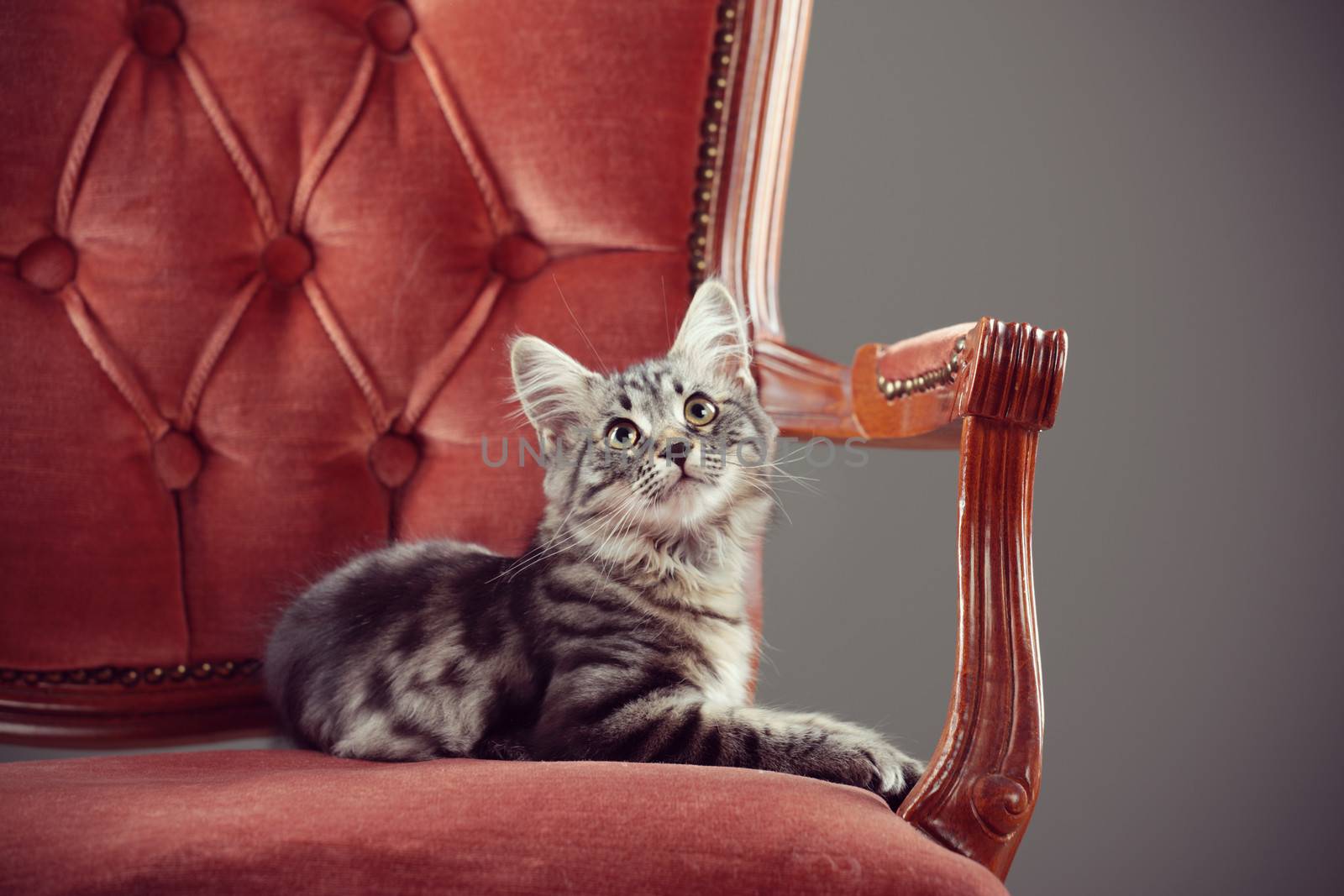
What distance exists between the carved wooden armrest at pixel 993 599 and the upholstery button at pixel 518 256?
23.8 inches

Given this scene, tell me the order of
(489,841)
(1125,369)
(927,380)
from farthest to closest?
1. (1125,369)
2. (927,380)
3. (489,841)

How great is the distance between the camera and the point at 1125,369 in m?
1.66

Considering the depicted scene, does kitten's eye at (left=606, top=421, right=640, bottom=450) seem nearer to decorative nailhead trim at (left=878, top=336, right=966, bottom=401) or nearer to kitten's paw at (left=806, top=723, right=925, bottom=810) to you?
decorative nailhead trim at (left=878, top=336, right=966, bottom=401)

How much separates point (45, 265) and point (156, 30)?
0.30 m

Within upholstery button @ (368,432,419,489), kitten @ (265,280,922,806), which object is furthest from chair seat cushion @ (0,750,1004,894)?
upholstery button @ (368,432,419,489)

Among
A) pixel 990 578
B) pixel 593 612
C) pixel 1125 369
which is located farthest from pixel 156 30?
pixel 1125 369

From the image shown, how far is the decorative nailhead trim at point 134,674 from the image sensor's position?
3.69ft

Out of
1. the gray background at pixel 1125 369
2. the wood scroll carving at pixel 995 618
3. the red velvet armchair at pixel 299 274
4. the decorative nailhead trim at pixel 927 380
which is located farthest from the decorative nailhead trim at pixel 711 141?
the wood scroll carving at pixel 995 618

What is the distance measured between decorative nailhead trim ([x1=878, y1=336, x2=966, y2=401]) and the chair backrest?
0.30m

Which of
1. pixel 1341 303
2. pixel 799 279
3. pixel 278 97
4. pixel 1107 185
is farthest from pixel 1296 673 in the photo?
pixel 278 97


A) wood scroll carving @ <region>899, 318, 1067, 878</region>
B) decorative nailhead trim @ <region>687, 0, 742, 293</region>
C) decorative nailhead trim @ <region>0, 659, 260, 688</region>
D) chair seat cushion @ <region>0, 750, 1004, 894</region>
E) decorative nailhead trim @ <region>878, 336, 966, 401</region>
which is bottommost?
decorative nailhead trim @ <region>0, 659, 260, 688</region>

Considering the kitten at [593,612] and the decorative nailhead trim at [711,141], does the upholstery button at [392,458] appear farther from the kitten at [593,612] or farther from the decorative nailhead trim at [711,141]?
the decorative nailhead trim at [711,141]

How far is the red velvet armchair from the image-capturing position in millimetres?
1149

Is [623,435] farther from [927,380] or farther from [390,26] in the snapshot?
[390,26]
